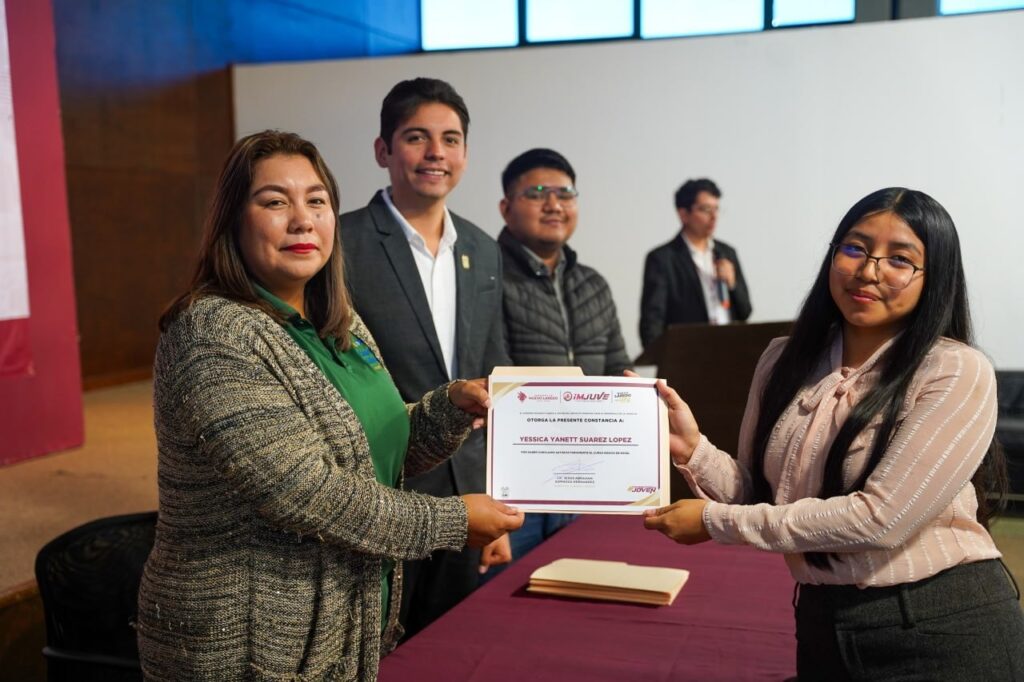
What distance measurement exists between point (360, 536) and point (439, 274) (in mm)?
939

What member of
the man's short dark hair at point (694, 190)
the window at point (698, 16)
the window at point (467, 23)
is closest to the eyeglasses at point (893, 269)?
the window at point (467, 23)

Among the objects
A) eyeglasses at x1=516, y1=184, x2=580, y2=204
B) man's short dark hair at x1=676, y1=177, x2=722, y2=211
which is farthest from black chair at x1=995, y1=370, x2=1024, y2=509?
eyeglasses at x1=516, y1=184, x2=580, y2=204

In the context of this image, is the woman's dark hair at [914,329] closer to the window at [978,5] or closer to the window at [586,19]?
the window at [978,5]

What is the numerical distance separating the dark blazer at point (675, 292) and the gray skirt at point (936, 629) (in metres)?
3.21

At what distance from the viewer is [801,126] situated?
4.88m

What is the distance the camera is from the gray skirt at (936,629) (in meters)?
1.35

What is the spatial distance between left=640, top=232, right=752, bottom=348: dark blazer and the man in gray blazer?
2413 mm

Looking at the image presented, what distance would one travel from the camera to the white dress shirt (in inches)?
89.0

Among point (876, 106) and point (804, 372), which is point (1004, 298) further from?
point (876, 106)

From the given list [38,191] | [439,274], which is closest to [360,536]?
[439,274]

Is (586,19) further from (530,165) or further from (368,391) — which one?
(368,391)

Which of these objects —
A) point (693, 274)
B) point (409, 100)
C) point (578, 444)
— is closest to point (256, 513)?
point (578, 444)

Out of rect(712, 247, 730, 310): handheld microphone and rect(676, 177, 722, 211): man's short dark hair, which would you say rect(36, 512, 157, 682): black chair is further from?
rect(676, 177, 722, 211): man's short dark hair

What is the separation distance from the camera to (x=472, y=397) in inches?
72.1
